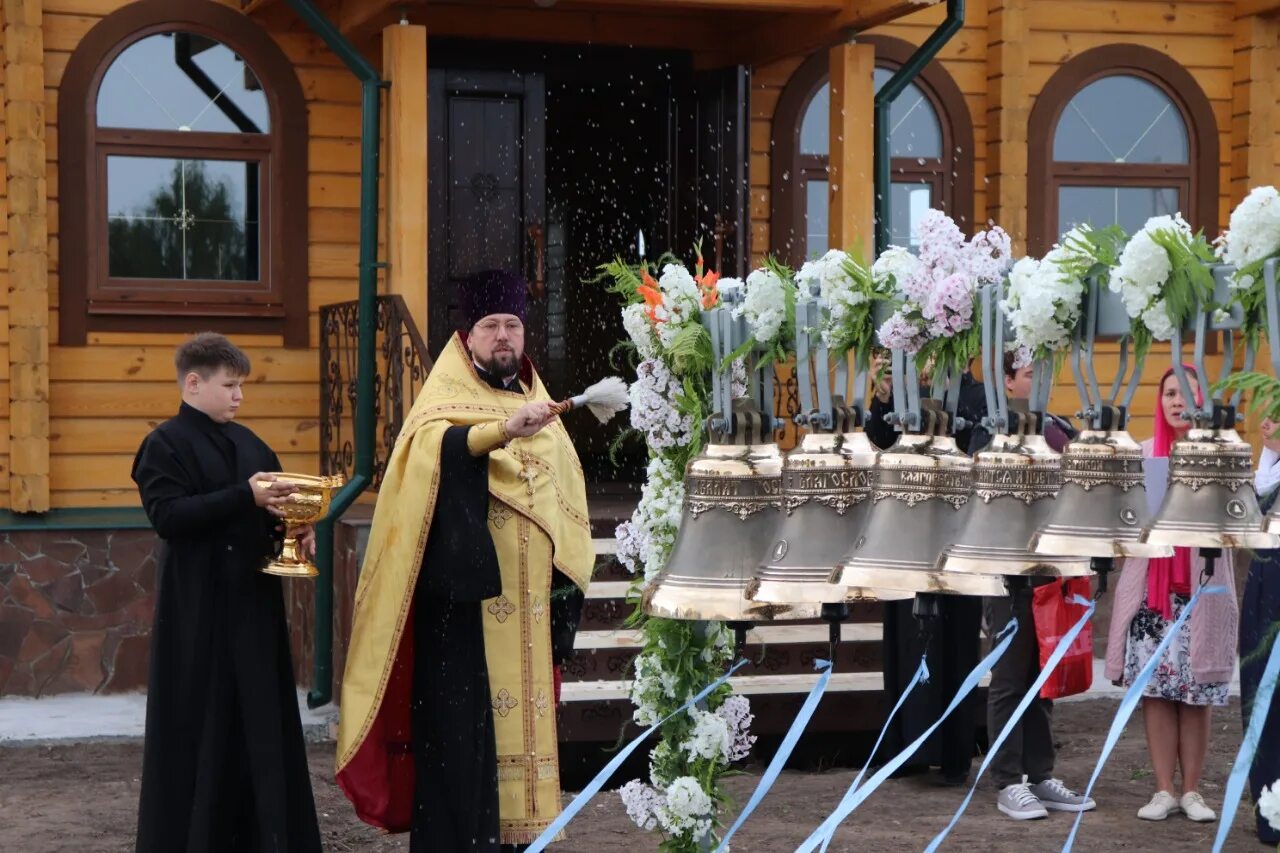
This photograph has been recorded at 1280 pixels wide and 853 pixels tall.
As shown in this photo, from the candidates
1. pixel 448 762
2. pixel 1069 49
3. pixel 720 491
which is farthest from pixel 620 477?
pixel 720 491

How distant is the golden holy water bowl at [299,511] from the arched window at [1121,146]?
6.62 m

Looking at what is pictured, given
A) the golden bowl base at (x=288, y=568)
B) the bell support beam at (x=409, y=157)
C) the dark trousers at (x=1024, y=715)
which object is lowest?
the dark trousers at (x=1024, y=715)

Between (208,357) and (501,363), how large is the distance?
952mm

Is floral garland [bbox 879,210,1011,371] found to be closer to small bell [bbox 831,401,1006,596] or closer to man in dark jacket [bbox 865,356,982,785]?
small bell [bbox 831,401,1006,596]

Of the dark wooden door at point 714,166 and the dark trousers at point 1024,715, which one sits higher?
the dark wooden door at point 714,166

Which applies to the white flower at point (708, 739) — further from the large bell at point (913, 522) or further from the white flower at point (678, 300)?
the large bell at point (913, 522)

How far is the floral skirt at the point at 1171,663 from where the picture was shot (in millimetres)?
7340

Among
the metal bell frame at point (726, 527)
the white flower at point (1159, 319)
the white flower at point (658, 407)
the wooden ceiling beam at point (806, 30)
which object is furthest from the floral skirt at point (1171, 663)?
the white flower at point (1159, 319)

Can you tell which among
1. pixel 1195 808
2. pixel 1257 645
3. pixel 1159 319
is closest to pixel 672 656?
pixel 1257 645

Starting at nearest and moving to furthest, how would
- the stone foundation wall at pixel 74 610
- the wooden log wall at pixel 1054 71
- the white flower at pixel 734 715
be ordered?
the white flower at pixel 734 715 → the stone foundation wall at pixel 74 610 → the wooden log wall at pixel 1054 71

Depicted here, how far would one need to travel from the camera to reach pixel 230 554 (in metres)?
5.95

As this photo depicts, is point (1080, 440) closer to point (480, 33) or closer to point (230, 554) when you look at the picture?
point (230, 554)

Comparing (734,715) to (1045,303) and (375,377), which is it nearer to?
(1045,303)

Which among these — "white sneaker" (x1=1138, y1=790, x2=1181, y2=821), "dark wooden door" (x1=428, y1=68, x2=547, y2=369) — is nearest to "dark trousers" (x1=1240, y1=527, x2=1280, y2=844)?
"white sneaker" (x1=1138, y1=790, x2=1181, y2=821)
